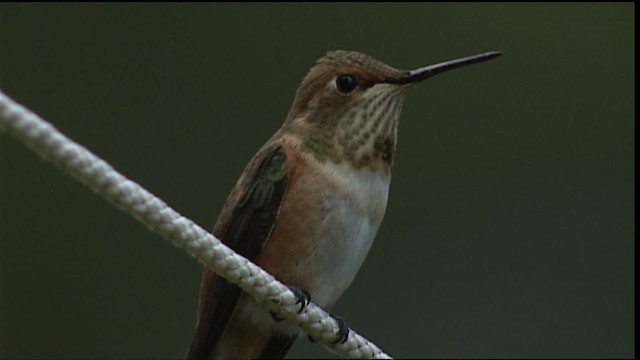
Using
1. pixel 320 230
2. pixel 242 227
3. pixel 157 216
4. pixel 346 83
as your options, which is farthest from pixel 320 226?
pixel 157 216

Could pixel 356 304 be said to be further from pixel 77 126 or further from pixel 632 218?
pixel 77 126

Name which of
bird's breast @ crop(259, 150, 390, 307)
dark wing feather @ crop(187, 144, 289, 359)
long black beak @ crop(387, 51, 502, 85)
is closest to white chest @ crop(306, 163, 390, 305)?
bird's breast @ crop(259, 150, 390, 307)

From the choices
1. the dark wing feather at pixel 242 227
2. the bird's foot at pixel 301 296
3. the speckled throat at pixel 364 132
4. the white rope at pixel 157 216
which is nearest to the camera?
the white rope at pixel 157 216

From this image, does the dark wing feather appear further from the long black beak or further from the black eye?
the long black beak

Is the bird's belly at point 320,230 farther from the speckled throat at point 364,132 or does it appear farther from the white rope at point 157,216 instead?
the white rope at point 157,216

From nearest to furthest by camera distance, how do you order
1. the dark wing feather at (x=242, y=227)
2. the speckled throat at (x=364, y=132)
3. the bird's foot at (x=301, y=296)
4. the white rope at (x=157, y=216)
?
the white rope at (x=157, y=216)
the bird's foot at (x=301, y=296)
the dark wing feather at (x=242, y=227)
the speckled throat at (x=364, y=132)

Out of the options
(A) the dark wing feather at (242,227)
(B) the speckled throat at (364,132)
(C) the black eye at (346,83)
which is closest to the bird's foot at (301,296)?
(A) the dark wing feather at (242,227)

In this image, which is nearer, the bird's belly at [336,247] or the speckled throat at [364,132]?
the bird's belly at [336,247]
